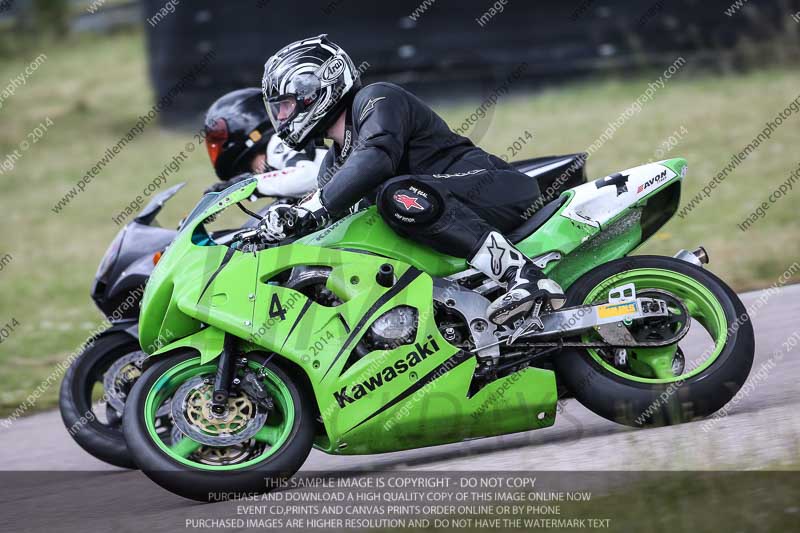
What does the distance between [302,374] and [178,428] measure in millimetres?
606

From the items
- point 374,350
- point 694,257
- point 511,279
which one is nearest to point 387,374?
point 374,350

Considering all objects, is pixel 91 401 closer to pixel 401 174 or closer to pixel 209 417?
pixel 209 417

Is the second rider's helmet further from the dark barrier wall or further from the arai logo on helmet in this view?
the dark barrier wall

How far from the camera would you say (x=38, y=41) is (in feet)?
109

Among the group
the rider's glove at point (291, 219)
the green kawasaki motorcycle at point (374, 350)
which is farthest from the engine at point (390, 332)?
the rider's glove at point (291, 219)

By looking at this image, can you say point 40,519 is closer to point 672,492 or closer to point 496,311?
point 496,311

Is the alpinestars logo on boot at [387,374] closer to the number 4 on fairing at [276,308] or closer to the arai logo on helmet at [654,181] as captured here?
the number 4 on fairing at [276,308]

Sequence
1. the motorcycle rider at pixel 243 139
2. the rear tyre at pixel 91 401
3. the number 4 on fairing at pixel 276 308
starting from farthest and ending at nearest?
the motorcycle rider at pixel 243 139 → the rear tyre at pixel 91 401 → the number 4 on fairing at pixel 276 308

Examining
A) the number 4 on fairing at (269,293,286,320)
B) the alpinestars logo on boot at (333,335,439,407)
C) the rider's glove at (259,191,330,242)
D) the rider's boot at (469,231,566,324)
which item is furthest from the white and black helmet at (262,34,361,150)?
→ the alpinestars logo on boot at (333,335,439,407)

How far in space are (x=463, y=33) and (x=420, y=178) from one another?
33.7 ft

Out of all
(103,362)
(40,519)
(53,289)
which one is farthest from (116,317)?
Result: (53,289)

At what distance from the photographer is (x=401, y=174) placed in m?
5.35

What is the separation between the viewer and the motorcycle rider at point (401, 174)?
16.3ft

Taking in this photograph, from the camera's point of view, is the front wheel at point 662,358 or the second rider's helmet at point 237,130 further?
the second rider's helmet at point 237,130
